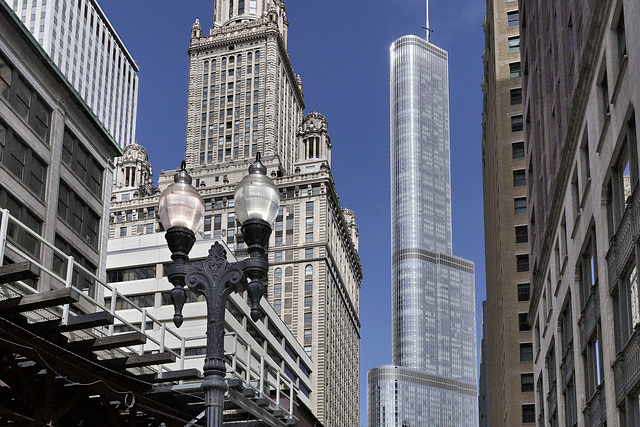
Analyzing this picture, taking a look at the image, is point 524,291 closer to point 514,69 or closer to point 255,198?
point 514,69

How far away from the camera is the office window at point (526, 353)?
7514cm

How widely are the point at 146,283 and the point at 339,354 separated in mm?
74575

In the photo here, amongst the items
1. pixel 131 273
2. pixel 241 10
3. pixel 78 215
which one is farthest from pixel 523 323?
pixel 241 10

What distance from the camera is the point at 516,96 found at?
274 feet

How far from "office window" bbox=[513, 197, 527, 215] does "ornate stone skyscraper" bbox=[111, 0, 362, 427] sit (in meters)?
47.8

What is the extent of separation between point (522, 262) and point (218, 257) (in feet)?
219

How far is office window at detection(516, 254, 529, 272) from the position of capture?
260ft

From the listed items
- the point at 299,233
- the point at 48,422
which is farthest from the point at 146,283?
the point at 299,233

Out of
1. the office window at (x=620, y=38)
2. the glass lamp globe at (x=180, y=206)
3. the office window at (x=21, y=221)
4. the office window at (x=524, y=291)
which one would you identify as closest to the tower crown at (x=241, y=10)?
the office window at (x=524, y=291)

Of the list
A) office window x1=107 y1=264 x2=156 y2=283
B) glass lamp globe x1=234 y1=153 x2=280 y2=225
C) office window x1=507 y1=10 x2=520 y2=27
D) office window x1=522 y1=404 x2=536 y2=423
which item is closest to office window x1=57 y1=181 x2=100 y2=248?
office window x1=107 y1=264 x2=156 y2=283

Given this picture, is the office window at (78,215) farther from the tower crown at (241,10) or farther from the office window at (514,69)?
the tower crown at (241,10)

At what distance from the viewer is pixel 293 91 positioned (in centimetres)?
16325

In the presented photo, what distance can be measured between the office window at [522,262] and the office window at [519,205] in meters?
3.89

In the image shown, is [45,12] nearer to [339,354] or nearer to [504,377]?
[339,354]
